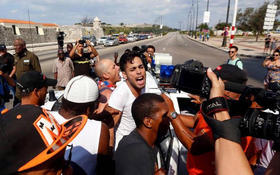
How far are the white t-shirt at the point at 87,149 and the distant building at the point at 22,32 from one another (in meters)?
24.2

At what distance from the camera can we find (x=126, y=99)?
2207 millimetres

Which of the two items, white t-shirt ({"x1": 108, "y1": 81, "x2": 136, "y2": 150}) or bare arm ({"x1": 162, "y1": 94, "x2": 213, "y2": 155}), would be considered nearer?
bare arm ({"x1": 162, "y1": 94, "x2": 213, "y2": 155})

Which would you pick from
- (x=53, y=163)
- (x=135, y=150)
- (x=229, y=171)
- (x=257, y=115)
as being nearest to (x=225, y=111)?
(x=257, y=115)

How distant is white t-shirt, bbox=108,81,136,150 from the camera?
7.03 ft

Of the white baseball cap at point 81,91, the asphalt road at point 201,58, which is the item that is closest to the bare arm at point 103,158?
the white baseball cap at point 81,91

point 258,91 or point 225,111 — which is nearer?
point 225,111

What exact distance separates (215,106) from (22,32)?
115 ft

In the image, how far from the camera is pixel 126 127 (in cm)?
217

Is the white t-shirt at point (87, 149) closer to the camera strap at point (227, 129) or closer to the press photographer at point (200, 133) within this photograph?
the press photographer at point (200, 133)

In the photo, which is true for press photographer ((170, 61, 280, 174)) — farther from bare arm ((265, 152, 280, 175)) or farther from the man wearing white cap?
the man wearing white cap

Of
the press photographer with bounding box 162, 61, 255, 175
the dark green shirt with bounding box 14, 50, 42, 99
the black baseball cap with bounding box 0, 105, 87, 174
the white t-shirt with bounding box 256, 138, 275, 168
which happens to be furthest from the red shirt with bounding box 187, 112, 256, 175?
the dark green shirt with bounding box 14, 50, 42, 99

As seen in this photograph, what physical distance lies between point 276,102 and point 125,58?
6.02ft

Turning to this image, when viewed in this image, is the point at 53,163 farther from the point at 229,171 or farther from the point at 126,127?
the point at 126,127

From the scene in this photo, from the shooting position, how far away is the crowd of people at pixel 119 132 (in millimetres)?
972
